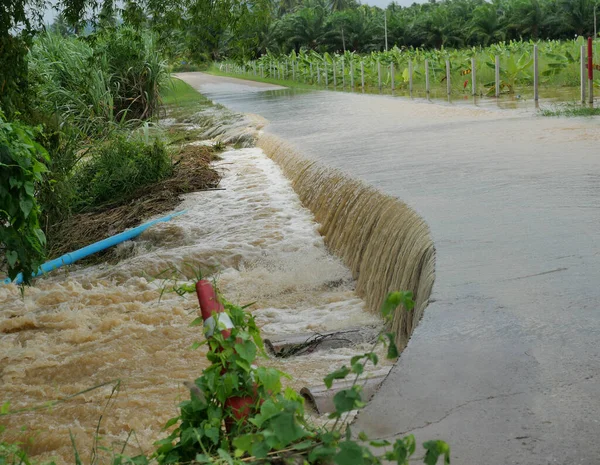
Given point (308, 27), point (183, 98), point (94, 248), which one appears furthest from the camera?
point (308, 27)

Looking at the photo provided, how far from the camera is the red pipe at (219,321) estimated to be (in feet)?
7.91

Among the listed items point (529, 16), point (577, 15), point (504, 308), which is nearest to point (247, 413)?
point (504, 308)

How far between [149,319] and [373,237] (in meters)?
1.76

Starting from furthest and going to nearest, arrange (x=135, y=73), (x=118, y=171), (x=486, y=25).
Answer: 1. (x=486, y=25)
2. (x=135, y=73)
3. (x=118, y=171)

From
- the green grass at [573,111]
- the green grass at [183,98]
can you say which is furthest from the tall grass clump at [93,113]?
the green grass at [573,111]

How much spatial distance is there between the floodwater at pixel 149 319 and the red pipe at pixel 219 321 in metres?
0.65

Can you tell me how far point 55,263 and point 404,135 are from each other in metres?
5.06

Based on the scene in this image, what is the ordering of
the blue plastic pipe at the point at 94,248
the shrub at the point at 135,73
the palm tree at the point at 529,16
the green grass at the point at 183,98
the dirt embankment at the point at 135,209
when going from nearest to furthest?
the blue plastic pipe at the point at 94,248, the dirt embankment at the point at 135,209, the shrub at the point at 135,73, the green grass at the point at 183,98, the palm tree at the point at 529,16

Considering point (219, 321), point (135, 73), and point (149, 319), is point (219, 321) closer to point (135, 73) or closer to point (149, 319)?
point (149, 319)

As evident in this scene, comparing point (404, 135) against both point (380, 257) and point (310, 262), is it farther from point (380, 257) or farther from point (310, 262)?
point (380, 257)

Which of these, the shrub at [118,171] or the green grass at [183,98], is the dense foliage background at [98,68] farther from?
the green grass at [183,98]

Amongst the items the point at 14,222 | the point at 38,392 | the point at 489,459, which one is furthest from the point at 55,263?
the point at 489,459

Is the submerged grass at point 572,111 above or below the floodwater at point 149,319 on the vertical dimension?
above

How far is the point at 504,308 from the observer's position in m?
3.82
